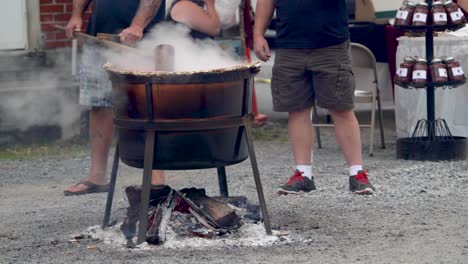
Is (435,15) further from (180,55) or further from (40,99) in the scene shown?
(40,99)

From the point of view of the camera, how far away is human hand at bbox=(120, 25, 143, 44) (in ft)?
20.8

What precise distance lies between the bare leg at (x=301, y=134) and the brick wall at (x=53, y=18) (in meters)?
3.33

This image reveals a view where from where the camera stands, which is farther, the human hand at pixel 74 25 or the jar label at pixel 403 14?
the jar label at pixel 403 14

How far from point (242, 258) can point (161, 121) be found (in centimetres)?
87

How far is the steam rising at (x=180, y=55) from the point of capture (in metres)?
6.00

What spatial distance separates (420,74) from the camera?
821cm

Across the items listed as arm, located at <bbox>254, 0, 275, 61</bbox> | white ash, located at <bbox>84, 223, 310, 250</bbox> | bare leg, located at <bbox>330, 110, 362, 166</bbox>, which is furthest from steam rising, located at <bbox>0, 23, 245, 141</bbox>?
white ash, located at <bbox>84, 223, 310, 250</bbox>

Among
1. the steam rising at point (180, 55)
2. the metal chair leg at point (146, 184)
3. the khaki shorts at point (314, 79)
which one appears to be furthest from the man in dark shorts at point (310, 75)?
the metal chair leg at point (146, 184)

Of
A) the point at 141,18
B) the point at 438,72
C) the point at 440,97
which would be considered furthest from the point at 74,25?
the point at 440,97

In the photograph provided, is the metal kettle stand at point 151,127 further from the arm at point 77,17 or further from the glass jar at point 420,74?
the glass jar at point 420,74

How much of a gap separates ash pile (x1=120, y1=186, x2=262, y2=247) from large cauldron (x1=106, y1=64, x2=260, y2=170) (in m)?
0.29

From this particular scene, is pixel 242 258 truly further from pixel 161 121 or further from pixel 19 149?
pixel 19 149

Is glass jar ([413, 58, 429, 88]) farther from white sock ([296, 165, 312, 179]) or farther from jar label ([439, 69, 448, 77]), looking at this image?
white sock ([296, 165, 312, 179])

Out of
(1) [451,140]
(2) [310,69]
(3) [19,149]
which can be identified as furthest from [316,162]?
(3) [19,149]
